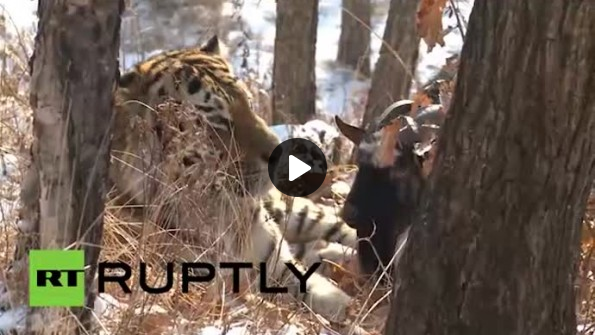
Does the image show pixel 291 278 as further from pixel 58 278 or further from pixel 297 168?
pixel 58 278

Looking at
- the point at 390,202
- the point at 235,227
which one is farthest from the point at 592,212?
the point at 235,227

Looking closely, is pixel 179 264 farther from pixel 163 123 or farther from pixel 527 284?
pixel 527 284

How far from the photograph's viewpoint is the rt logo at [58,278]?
2.90 metres

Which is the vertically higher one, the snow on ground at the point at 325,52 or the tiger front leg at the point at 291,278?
the snow on ground at the point at 325,52

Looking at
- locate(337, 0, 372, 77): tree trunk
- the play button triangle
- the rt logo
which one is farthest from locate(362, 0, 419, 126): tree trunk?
the rt logo

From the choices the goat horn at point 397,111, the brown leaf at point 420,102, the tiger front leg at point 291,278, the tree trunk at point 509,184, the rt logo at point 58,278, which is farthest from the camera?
the goat horn at point 397,111

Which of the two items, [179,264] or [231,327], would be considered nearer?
[231,327]

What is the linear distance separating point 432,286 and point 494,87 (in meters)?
0.46

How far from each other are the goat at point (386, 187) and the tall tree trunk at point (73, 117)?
1072 mm

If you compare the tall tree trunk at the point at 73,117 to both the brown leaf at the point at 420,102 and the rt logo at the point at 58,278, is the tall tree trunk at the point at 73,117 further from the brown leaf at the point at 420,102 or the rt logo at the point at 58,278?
the brown leaf at the point at 420,102

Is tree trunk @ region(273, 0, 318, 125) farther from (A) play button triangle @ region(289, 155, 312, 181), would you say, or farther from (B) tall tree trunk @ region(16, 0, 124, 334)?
(B) tall tree trunk @ region(16, 0, 124, 334)

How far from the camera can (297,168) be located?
174 inches

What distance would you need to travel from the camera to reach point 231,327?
3254mm

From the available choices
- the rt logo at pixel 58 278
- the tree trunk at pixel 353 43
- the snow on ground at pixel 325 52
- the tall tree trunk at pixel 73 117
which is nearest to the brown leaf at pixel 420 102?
the tall tree trunk at pixel 73 117
